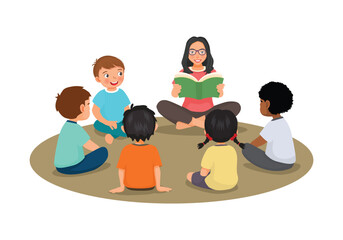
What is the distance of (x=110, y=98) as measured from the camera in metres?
9.73

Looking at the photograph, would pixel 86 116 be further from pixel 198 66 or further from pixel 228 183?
pixel 198 66

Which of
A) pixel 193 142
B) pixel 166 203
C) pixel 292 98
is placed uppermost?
pixel 292 98

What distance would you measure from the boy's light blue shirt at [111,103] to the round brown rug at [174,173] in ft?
1.36

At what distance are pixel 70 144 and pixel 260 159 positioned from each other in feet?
8.67

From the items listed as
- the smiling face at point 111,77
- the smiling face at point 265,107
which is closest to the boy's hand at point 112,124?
the smiling face at point 111,77

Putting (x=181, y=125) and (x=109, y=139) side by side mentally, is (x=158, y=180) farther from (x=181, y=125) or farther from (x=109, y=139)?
(x=181, y=125)

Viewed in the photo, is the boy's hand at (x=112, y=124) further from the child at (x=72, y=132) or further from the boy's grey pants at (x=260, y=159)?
the boy's grey pants at (x=260, y=159)

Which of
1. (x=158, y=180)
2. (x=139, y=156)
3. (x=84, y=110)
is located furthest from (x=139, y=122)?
(x=84, y=110)

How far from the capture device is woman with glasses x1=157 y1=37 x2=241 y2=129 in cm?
1003

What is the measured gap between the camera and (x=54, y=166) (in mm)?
8562

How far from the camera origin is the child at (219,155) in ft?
23.5

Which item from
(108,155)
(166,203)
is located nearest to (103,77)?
(108,155)

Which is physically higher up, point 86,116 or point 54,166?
point 86,116

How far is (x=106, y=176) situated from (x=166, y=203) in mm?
1233
